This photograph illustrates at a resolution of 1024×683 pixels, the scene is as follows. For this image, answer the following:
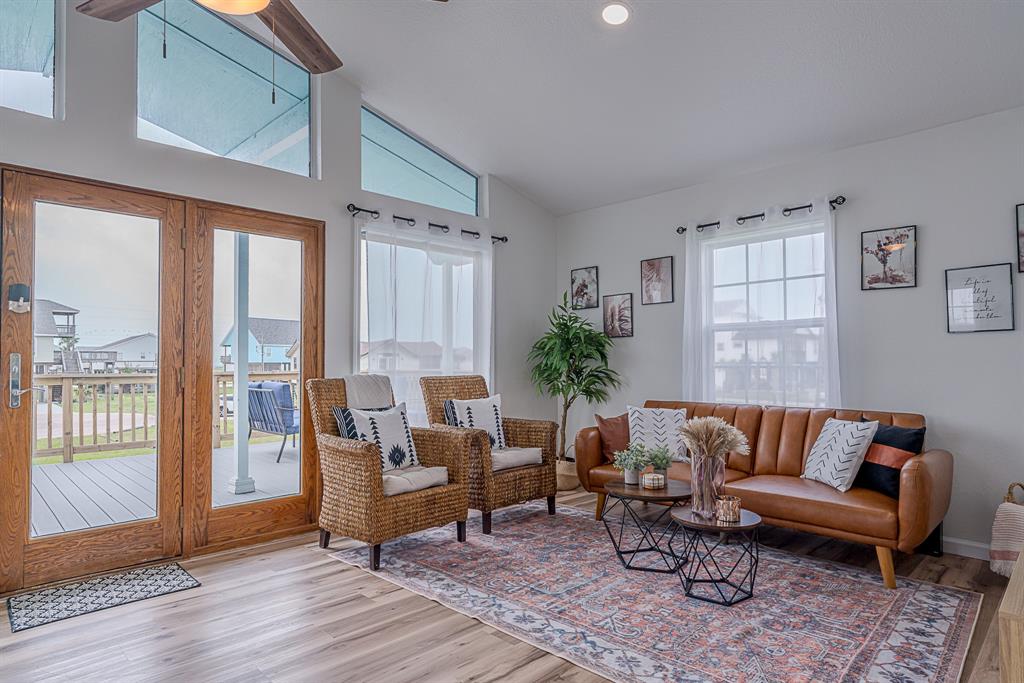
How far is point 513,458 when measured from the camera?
4.23 m

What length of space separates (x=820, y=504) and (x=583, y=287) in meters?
3.14

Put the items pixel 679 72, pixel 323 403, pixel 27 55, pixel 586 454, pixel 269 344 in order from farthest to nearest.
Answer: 1. pixel 586 454
2. pixel 269 344
3. pixel 323 403
4. pixel 679 72
5. pixel 27 55

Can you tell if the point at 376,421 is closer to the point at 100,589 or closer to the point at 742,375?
the point at 100,589

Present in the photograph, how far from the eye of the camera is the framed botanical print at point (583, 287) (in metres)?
5.81

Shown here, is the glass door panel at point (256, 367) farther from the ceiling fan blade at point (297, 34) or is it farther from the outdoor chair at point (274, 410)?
the ceiling fan blade at point (297, 34)

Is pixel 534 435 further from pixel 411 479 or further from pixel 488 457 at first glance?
pixel 411 479

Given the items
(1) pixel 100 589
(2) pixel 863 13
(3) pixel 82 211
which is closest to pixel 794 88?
(2) pixel 863 13

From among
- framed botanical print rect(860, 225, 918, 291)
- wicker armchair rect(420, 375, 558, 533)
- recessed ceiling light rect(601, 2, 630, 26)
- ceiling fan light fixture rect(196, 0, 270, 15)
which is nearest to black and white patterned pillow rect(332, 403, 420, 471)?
wicker armchair rect(420, 375, 558, 533)

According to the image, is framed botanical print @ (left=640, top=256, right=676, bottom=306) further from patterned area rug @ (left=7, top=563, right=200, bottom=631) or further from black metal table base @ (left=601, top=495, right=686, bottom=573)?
patterned area rug @ (left=7, top=563, right=200, bottom=631)

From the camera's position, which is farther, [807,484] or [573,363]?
[573,363]

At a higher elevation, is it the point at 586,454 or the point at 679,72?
the point at 679,72

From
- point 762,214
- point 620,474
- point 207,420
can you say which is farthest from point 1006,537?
point 207,420

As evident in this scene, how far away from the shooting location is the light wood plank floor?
7.45ft

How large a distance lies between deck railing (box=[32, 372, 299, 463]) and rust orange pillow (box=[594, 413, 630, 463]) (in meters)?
2.95
